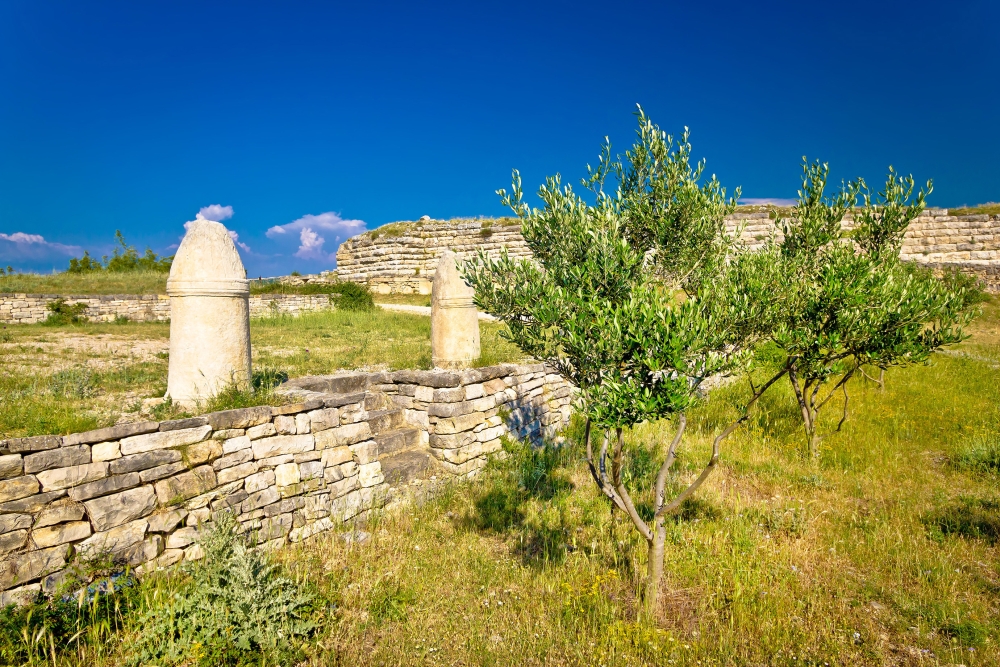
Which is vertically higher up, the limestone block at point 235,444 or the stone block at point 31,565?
the limestone block at point 235,444

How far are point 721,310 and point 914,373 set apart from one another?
11.0 meters

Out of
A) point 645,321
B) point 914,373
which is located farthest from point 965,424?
point 645,321

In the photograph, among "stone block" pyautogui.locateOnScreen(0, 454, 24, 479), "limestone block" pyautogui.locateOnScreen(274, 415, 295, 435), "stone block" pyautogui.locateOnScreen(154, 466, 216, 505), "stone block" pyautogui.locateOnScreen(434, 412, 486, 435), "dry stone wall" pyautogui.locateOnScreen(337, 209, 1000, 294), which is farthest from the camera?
"dry stone wall" pyautogui.locateOnScreen(337, 209, 1000, 294)

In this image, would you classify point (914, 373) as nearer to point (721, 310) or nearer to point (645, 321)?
point (721, 310)

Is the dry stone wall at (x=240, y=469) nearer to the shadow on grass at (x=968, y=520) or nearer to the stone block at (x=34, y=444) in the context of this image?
the stone block at (x=34, y=444)

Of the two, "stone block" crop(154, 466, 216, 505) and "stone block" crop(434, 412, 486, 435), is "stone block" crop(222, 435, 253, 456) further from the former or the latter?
"stone block" crop(434, 412, 486, 435)

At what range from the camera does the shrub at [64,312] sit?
1480cm

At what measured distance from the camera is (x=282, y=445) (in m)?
4.83

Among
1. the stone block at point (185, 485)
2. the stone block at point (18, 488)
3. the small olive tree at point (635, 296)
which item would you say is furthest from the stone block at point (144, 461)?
the small olive tree at point (635, 296)

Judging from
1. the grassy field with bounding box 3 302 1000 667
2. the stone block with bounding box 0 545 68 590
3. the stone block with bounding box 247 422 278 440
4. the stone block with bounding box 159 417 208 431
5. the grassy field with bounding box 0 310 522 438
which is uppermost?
the grassy field with bounding box 0 310 522 438

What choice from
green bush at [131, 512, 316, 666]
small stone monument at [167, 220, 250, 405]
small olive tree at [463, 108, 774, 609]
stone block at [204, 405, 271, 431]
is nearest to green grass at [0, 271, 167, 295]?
small stone monument at [167, 220, 250, 405]

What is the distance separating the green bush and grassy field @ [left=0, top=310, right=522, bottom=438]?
1606 mm

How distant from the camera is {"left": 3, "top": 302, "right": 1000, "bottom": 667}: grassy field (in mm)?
3412

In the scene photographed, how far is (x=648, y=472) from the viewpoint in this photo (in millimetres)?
6641
